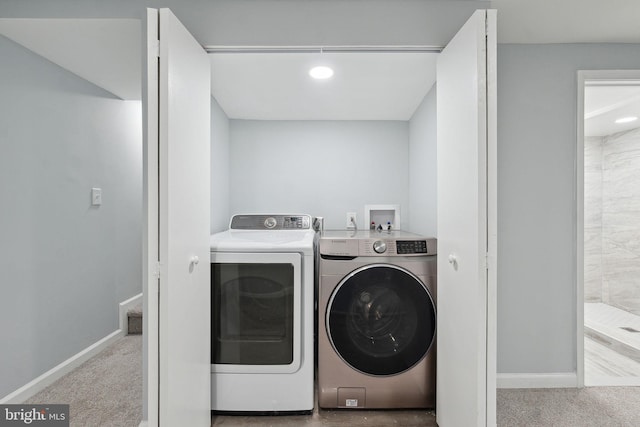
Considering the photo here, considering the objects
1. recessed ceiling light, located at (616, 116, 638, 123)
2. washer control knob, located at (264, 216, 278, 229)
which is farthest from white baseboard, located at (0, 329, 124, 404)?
recessed ceiling light, located at (616, 116, 638, 123)

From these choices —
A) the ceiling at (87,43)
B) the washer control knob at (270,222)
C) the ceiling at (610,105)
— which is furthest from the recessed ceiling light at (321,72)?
the ceiling at (610,105)

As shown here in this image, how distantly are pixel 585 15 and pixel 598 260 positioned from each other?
3.40 meters

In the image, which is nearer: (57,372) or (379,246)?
(379,246)

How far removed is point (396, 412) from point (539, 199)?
1.48 m

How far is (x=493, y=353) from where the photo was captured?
3.99ft

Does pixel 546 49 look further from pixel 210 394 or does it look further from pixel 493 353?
pixel 210 394

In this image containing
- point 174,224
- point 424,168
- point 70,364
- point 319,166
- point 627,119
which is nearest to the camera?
point 174,224

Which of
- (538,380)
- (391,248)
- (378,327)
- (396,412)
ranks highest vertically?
(391,248)

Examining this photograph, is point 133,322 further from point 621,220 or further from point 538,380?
point 621,220

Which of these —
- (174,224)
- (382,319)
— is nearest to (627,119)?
(382,319)

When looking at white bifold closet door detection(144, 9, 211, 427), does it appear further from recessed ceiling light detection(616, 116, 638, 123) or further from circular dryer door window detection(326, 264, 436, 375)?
recessed ceiling light detection(616, 116, 638, 123)

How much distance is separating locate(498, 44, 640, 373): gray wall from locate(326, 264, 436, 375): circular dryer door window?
1.83 ft

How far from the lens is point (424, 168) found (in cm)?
230

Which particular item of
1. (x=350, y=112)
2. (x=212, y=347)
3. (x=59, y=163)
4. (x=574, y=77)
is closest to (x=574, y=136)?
(x=574, y=77)
